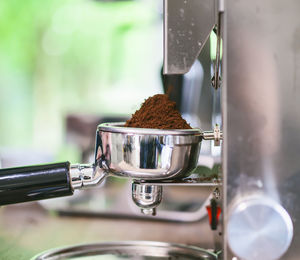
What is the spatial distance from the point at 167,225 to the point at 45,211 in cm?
32

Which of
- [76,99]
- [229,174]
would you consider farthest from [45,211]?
[229,174]

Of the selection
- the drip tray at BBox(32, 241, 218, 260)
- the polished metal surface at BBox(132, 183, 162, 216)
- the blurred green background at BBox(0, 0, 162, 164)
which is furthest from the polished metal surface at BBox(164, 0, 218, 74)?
the blurred green background at BBox(0, 0, 162, 164)

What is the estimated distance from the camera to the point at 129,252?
70cm

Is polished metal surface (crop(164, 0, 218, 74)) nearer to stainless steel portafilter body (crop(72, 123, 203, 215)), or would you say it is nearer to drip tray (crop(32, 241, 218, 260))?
stainless steel portafilter body (crop(72, 123, 203, 215))

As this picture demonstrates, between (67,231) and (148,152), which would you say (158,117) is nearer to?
(148,152)

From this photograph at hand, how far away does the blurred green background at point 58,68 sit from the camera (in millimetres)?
1063

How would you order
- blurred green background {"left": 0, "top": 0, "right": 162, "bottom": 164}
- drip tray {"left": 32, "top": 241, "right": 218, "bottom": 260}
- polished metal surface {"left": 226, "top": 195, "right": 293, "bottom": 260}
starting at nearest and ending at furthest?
polished metal surface {"left": 226, "top": 195, "right": 293, "bottom": 260} → drip tray {"left": 32, "top": 241, "right": 218, "bottom": 260} → blurred green background {"left": 0, "top": 0, "right": 162, "bottom": 164}

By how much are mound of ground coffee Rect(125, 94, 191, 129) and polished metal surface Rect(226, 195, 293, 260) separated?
0.41 feet

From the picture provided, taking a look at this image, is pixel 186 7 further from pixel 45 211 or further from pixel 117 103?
pixel 45 211

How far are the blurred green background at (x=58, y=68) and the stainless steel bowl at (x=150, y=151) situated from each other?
58cm

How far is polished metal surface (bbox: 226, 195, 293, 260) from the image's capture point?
42 cm

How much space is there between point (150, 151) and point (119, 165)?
0.14 feet

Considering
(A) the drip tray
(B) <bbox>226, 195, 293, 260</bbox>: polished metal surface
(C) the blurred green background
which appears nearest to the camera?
(B) <bbox>226, 195, 293, 260</bbox>: polished metal surface

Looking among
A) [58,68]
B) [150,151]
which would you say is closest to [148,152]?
[150,151]
